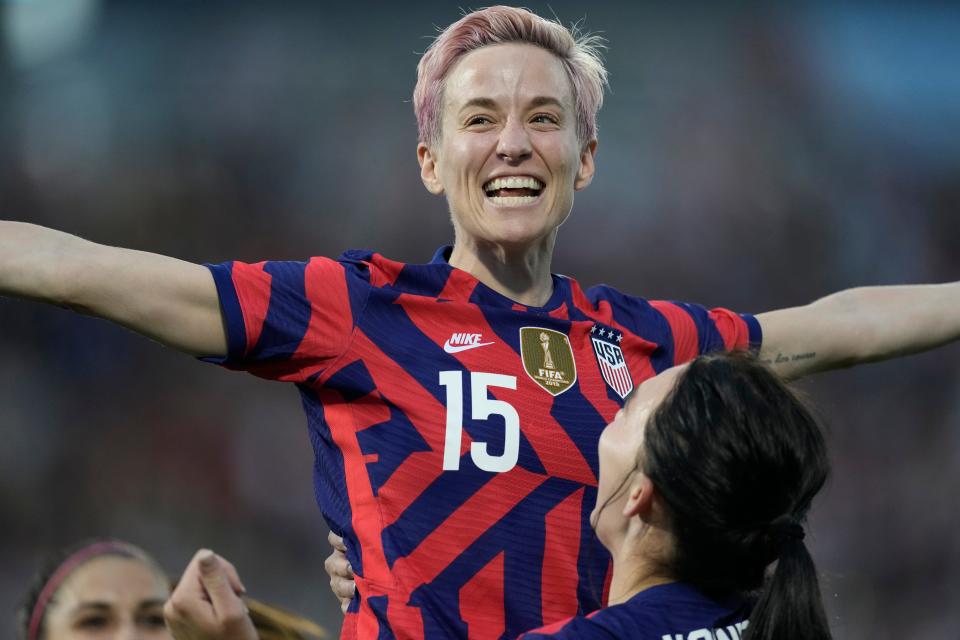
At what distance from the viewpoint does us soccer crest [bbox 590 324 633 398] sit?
9.47 ft

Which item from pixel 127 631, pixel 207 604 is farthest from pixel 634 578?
pixel 127 631

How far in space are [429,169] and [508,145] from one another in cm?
34

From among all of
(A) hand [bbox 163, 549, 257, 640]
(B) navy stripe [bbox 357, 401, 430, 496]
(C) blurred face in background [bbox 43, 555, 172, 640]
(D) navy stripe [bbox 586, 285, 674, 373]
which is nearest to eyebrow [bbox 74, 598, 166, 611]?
(C) blurred face in background [bbox 43, 555, 172, 640]

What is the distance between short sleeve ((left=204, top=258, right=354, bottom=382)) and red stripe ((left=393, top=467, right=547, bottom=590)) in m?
0.42

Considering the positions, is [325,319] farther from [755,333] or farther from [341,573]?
[755,333]

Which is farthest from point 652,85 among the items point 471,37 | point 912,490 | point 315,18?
point 471,37

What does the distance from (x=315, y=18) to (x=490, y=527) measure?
5.91 m

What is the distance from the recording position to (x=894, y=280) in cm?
783

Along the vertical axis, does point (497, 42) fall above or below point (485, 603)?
above

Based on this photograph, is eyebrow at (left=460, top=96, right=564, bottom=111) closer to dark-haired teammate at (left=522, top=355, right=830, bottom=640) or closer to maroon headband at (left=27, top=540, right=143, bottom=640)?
dark-haired teammate at (left=522, top=355, right=830, bottom=640)

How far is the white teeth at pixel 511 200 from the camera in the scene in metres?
2.96

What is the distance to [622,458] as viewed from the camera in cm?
231

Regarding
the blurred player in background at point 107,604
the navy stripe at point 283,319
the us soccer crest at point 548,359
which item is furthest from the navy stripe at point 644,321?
the blurred player in background at point 107,604

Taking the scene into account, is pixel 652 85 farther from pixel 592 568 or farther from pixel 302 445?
pixel 592 568
